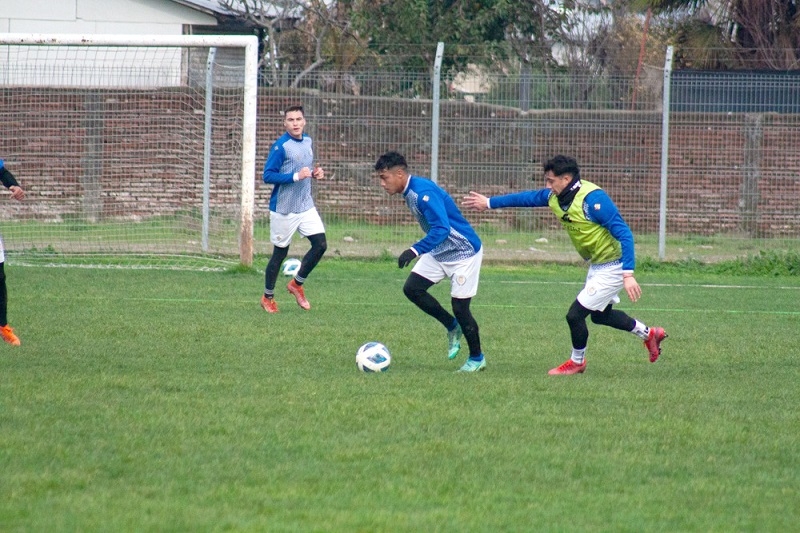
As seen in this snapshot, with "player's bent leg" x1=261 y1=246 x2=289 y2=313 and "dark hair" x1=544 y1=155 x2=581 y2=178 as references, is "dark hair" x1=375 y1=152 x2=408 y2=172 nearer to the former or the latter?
"dark hair" x1=544 y1=155 x2=581 y2=178

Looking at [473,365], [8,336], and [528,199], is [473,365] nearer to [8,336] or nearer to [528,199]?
[528,199]

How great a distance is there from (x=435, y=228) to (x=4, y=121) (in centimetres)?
957

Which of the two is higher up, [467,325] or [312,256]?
[312,256]

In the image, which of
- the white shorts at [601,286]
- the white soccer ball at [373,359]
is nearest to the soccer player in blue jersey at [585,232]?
the white shorts at [601,286]

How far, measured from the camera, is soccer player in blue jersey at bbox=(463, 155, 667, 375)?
7.52 metres

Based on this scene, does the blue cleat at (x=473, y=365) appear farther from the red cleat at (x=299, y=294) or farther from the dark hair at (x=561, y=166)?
the red cleat at (x=299, y=294)

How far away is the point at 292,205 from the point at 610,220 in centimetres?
443

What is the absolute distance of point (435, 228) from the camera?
24.9 feet

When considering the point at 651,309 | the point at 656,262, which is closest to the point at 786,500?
the point at 651,309

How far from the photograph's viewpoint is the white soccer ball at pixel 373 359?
7.49 meters

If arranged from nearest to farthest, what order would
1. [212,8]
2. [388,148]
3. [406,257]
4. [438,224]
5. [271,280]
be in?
[406,257] < [438,224] < [271,280] < [388,148] < [212,8]

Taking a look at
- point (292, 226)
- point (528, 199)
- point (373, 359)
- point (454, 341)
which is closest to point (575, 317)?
point (528, 199)

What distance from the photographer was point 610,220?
7539mm

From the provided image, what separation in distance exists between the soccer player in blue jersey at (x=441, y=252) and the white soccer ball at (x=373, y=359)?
1.79 feet
